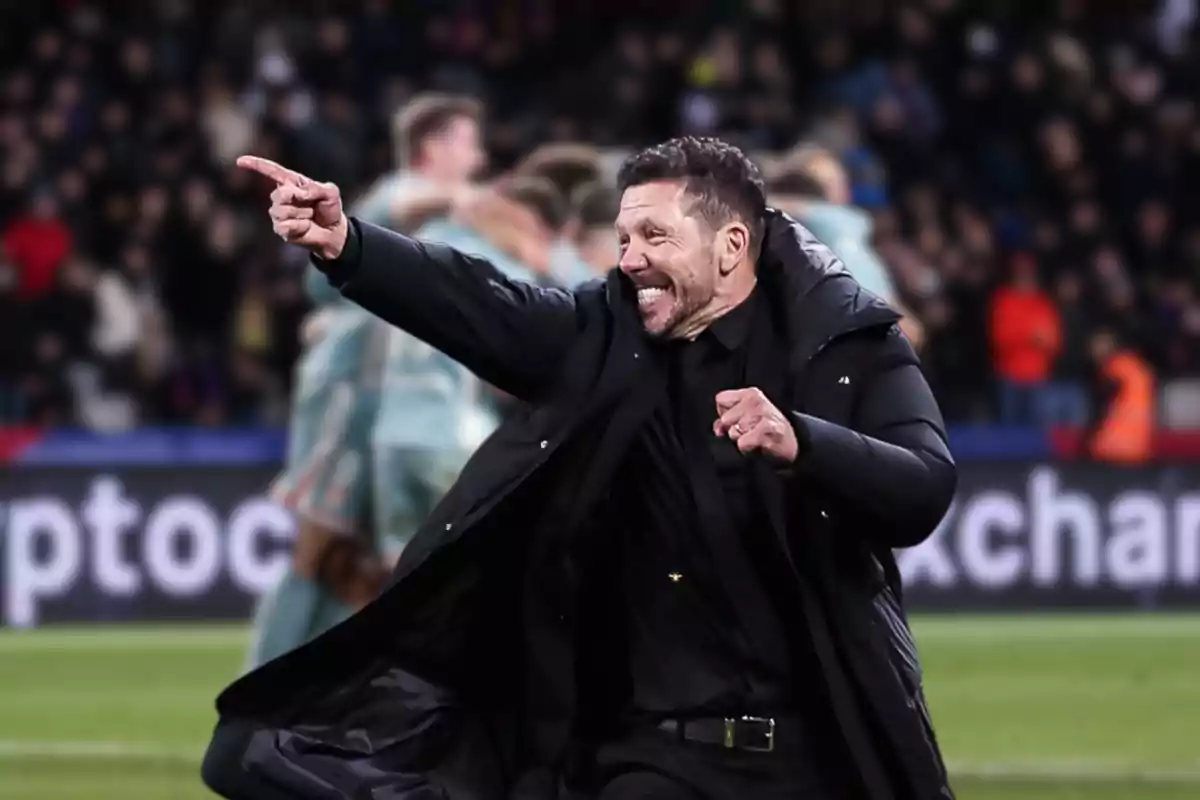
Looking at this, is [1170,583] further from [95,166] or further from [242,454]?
[95,166]

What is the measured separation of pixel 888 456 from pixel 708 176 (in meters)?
0.74

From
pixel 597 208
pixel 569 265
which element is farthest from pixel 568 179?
pixel 597 208

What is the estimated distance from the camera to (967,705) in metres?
12.1

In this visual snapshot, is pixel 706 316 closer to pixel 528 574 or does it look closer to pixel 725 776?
pixel 528 574

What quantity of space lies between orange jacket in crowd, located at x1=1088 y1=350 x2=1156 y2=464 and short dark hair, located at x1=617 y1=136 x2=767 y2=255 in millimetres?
11876

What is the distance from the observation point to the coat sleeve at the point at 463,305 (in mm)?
5203

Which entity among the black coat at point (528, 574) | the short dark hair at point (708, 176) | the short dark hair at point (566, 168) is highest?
the short dark hair at point (566, 168)

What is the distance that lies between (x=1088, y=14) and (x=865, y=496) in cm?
1918

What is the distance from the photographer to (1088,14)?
918 inches

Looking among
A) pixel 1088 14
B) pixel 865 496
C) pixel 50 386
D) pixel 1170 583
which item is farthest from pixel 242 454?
pixel 865 496

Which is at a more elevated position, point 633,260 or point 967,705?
point 633,260

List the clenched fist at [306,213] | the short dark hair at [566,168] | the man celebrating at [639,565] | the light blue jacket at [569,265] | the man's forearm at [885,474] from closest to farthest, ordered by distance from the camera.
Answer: the man's forearm at [885,474]
the clenched fist at [306,213]
the man celebrating at [639,565]
the light blue jacket at [569,265]
the short dark hair at [566,168]

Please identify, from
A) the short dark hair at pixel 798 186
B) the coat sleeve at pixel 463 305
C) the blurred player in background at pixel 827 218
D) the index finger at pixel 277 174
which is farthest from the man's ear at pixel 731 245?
the short dark hair at pixel 798 186

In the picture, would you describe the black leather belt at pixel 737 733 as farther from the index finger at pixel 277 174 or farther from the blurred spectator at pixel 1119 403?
the blurred spectator at pixel 1119 403
